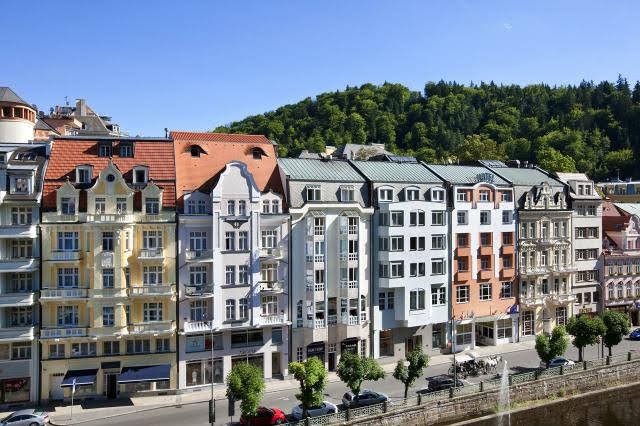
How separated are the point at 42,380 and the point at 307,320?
75.8ft

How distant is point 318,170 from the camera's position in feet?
201

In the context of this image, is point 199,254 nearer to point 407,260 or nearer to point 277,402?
point 277,402

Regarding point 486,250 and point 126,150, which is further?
point 486,250

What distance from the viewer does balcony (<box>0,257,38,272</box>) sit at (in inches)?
1922

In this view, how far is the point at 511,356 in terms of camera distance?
213ft

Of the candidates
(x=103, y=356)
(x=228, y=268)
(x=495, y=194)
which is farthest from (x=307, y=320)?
(x=495, y=194)

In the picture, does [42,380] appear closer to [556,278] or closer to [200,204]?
[200,204]

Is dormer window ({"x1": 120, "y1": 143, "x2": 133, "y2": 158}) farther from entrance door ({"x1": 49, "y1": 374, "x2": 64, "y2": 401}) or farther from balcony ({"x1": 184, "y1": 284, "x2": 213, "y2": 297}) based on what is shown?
entrance door ({"x1": 49, "y1": 374, "x2": 64, "y2": 401})

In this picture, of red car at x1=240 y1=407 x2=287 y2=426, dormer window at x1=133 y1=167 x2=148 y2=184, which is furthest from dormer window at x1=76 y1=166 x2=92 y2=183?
red car at x1=240 y1=407 x2=287 y2=426

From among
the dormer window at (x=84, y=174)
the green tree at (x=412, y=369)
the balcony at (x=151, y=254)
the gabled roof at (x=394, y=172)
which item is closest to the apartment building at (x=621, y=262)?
the gabled roof at (x=394, y=172)

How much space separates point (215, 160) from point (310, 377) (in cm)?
2415

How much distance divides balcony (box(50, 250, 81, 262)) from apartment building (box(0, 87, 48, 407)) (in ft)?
4.51

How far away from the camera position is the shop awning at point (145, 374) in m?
49.8

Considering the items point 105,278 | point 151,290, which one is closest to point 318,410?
point 151,290
